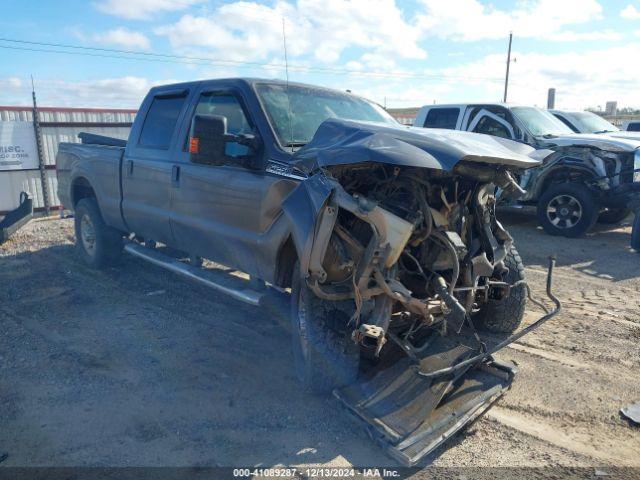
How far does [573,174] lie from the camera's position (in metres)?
8.83

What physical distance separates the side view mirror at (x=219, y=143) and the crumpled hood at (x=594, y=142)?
20.9 feet

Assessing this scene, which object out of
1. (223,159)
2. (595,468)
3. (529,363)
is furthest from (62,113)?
(595,468)

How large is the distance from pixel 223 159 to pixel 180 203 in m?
0.99

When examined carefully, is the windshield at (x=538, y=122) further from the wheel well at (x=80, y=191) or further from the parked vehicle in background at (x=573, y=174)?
the wheel well at (x=80, y=191)

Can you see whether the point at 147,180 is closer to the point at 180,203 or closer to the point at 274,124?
the point at 180,203

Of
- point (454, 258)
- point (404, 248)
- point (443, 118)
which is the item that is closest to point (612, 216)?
point (443, 118)

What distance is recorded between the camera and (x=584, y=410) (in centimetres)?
354

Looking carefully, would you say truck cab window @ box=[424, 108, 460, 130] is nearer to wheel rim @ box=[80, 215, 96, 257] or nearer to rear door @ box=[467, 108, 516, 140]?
rear door @ box=[467, 108, 516, 140]

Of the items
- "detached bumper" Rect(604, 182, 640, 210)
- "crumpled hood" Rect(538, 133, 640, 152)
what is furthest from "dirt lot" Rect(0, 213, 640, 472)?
"crumpled hood" Rect(538, 133, 640, 152)

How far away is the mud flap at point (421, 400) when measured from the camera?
3027mm

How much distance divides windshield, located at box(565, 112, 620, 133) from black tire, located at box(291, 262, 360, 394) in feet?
32.1

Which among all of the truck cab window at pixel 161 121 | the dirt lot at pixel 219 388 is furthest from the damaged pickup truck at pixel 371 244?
the truck cab window at pixel 161 121

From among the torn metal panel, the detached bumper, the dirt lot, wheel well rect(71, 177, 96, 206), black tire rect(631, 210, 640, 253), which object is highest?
wheel well rect(71, 177, 96, 206)

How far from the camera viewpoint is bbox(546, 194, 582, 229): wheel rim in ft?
28.5
